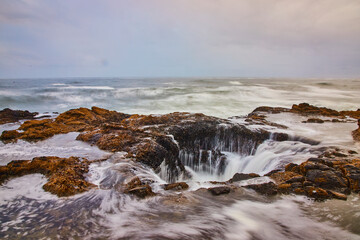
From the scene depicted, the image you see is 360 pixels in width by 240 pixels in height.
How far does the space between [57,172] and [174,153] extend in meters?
3.28

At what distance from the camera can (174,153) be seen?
6605 millimetres

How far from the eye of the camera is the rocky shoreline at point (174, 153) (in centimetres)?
407

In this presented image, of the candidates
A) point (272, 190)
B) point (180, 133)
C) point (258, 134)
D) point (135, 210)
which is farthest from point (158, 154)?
point (258, 134)

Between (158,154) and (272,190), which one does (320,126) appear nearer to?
(272,190)

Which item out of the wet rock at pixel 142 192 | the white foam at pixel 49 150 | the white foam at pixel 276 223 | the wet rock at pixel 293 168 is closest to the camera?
the white foam at pixel 276 223

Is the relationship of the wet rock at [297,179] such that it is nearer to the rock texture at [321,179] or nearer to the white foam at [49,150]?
the rock texture at [321,179]

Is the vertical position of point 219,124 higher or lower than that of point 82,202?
higher

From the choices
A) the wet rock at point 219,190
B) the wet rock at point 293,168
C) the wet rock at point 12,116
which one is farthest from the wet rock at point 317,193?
the wet rock at point 12,116

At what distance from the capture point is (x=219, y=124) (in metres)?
8.12

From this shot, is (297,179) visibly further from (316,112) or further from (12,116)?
(12,116)

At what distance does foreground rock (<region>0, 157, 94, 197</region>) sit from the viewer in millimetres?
3917

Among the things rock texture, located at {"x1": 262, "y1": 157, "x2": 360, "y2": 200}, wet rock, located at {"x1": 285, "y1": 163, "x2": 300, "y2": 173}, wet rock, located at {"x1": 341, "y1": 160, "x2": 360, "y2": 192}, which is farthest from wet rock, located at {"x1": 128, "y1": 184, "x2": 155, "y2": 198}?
wet rock, located at {"x1": 341, "y1": 160, "x2": 360, "y2": 192}

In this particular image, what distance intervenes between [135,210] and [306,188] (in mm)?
3271

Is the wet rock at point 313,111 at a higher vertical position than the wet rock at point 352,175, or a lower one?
higher
